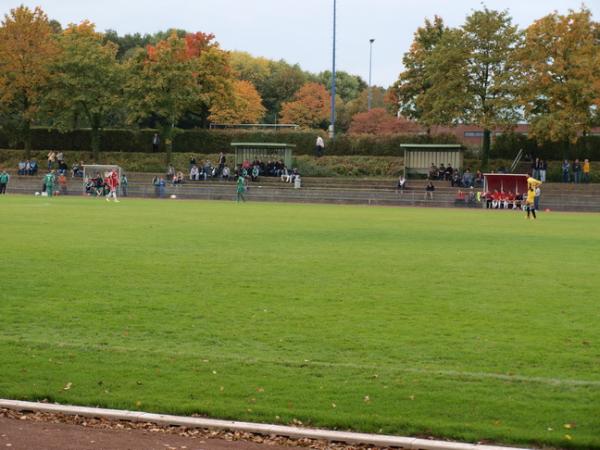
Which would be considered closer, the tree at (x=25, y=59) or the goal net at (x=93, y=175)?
the goal net at (x=93, y=175)

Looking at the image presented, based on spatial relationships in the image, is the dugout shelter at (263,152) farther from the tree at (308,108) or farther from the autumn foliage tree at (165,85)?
the tree at (308,108)

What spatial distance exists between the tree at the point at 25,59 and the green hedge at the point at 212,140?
225 inches

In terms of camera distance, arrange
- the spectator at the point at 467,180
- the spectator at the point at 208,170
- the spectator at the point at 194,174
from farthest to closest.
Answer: the spectator at the point at 208,170
the spectator at the point at 194,174
the spectator at the point at 467,180

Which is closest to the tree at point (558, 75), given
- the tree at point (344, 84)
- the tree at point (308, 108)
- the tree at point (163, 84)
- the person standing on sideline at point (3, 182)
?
the tree at point (163, 84)

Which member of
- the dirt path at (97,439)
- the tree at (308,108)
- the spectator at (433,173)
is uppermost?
the tree at (308,108)

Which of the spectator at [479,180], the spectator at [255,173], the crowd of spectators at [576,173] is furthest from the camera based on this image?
the spectator at [255,173]

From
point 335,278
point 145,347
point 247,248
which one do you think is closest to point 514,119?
point 247,248

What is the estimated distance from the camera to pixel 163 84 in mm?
74062

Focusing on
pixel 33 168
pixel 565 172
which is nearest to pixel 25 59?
pixel 33 168

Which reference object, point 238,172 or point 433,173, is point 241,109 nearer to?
point 238,172

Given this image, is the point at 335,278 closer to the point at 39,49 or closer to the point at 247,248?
the point at 247,248

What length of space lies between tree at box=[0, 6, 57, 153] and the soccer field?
54653mm

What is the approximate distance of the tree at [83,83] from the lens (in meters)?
74.6

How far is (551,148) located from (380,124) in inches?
986
